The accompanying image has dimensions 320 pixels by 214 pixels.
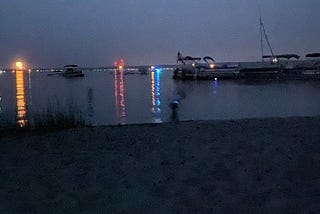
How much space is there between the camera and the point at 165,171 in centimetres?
648

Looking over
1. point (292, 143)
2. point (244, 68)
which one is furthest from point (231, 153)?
point (244, 68)

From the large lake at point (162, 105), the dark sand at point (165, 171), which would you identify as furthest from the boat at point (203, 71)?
the dark sand at point (165, 171)

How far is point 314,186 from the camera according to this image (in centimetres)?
575

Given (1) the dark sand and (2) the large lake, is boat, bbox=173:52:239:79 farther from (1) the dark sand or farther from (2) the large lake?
(1) the dark sand

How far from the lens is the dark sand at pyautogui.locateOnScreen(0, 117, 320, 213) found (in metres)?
5.40

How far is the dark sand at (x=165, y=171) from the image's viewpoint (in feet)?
17.7

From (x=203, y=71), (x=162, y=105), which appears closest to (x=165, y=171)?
(x=162, y=105)

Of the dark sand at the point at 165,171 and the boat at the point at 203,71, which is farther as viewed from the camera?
the boat at the point at 203,71

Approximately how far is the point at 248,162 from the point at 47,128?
16.2 feet

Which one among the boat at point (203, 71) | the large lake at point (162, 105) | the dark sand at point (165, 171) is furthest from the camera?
the boat at point (203, 71)

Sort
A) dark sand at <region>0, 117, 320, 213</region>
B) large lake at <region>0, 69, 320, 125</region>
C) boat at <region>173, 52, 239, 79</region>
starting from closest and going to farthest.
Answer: dark sand at <region>0, 117, 320, 213</region>, large lake at <region>0, 69, 320, 125</region>, boat at <region>173, 52, 239, 79</region>

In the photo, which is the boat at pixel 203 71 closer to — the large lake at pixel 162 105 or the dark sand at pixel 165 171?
the large lake at pixel 162 105

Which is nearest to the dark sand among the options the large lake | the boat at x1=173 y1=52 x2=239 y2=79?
the large lake

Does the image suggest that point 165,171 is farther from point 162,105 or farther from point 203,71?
point 203,71
